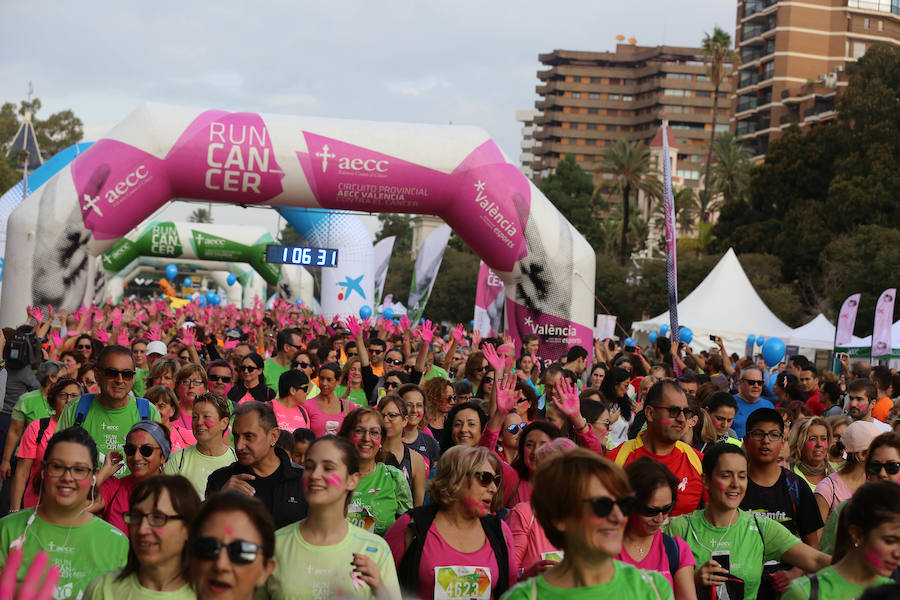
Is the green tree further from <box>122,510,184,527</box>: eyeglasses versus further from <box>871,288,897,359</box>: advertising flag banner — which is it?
<box>122,510,184,527</box>: eyeglasses

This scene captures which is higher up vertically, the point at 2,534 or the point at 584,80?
the point at 584,80

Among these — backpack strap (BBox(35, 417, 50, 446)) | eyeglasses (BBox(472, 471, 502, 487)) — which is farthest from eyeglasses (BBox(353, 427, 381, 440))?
backpack strap (BBox(35, 417, 50, 446))

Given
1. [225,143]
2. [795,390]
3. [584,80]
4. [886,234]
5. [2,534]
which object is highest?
[584,80]

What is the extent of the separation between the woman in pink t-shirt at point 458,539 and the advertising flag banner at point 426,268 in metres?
19.1

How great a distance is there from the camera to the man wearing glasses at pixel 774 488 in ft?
16.5

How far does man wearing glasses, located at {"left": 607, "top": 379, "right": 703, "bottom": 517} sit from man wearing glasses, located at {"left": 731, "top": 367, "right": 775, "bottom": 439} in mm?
2956

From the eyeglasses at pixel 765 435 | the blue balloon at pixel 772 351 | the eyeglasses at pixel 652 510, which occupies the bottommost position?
the eyeglasses at pixel 652 510

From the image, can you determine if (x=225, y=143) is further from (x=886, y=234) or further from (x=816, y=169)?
(x=816, y=169)

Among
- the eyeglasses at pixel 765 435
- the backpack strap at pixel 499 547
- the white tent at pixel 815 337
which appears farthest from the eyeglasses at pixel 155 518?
the white tent at pixel 815 337

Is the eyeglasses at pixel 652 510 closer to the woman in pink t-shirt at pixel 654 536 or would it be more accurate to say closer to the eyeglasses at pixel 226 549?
the woman in pink t-shirt at pixel 654 536

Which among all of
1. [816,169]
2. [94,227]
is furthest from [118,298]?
[94,227]

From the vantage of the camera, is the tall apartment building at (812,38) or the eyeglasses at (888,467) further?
the tall apartment building at (812,38)

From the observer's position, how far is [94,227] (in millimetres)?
15039

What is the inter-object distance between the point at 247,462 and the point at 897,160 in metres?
38.1
